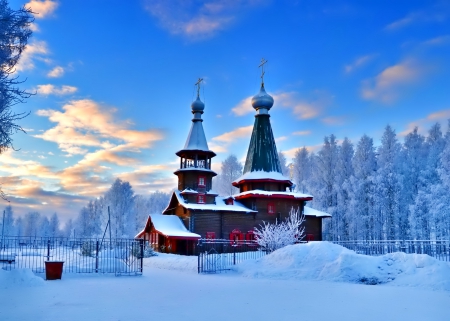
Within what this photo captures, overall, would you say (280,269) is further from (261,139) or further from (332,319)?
(261,139)

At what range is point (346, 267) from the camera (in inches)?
615

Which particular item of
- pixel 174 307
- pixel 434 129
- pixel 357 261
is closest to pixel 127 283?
pixel 174 307

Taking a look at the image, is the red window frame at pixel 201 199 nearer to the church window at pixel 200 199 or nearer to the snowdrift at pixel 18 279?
the church window at pixel 200 199

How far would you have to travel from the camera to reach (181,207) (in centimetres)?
3578

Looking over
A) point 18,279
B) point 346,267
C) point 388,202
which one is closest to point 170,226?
point 346,267

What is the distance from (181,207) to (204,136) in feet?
24.3

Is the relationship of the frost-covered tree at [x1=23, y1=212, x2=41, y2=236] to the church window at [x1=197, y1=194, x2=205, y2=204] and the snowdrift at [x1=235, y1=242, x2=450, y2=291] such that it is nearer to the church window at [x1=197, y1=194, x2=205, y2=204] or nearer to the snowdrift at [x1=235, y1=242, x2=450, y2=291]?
the church window at [x1=197, y1=194, x2=205, y2=204]

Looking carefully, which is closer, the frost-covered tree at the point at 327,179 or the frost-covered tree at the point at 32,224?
the frost-covered tree at the point at 327,179

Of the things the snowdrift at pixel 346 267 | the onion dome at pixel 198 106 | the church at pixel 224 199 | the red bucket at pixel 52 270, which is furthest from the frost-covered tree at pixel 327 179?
the red bucket at pixel 52 270

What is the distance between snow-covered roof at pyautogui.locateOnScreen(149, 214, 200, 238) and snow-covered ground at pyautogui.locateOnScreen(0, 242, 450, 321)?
44.1 ft

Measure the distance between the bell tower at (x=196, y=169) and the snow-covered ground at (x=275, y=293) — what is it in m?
17.3

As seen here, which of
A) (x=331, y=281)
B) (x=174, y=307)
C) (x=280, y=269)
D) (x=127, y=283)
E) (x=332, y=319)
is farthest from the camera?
(x=280, y=269)

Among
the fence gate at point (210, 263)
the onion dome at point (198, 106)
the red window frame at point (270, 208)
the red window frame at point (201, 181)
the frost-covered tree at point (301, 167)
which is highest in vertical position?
the onion dome at point (198, 106)

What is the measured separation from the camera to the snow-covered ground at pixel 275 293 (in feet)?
27.2
